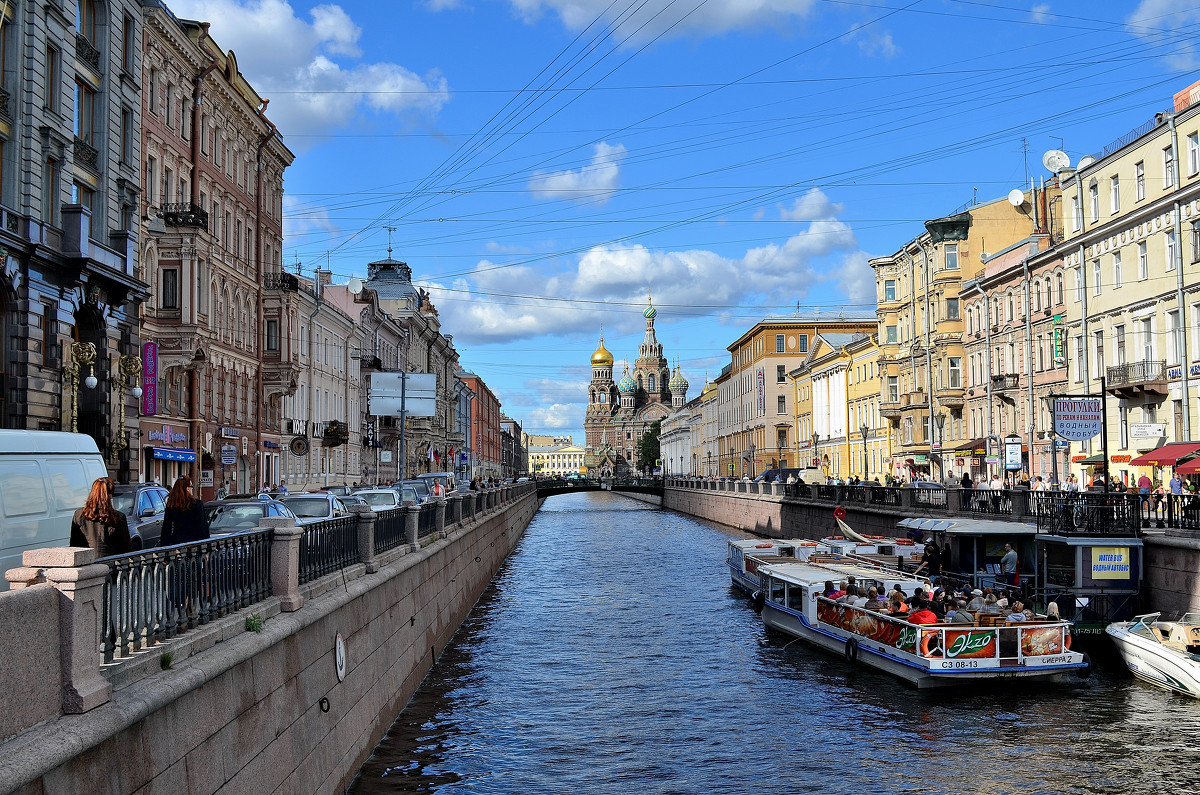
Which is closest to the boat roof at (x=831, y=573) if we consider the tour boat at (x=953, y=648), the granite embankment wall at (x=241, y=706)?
the tour boat at (x=953, y=648)

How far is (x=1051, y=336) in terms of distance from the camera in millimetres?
50906

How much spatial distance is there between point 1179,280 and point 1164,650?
73.8 ft

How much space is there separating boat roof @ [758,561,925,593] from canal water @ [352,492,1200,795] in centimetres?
165

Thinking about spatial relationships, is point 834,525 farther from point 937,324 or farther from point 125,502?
point 125,502

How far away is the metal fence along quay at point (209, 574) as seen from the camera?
28.8ft

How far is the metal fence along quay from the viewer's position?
8766 mm

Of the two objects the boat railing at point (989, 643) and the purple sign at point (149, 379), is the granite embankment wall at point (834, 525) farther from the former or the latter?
the purple sign at point (149, 379)

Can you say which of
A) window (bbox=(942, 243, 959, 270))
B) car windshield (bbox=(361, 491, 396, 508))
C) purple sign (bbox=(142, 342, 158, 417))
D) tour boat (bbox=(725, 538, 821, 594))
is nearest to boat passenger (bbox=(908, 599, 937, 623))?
tour boat (bbox=(725, 538, 821, 594))

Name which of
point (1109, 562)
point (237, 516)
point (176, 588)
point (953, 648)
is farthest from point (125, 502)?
point (1109, 562)

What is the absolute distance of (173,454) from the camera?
3962 centimetres

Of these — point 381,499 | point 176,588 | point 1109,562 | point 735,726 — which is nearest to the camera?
point 176,588

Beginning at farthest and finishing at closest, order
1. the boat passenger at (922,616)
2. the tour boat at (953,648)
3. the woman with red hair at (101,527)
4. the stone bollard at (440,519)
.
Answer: the stone bollard at (440,519)
the boat passenger at (922,616)
the tour boat at (953,648)
the woman with red hair at (101,527)

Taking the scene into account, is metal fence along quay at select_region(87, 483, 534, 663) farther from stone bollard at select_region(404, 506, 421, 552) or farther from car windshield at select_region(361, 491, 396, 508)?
car windshield at select_region(361, 491, 396, 508)

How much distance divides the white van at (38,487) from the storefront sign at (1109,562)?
20185 mm
